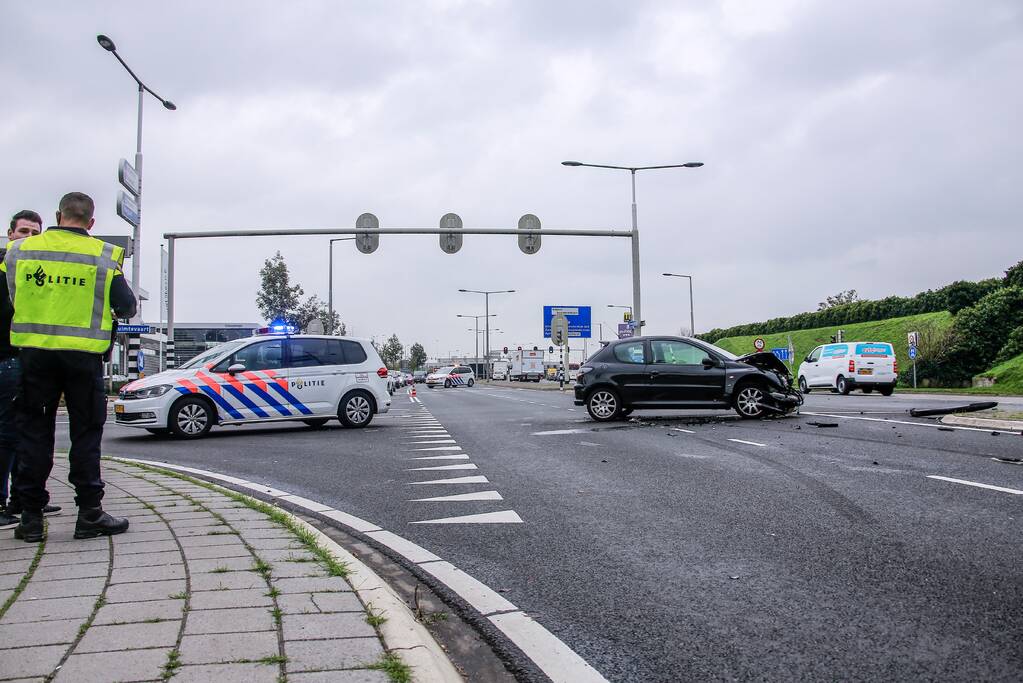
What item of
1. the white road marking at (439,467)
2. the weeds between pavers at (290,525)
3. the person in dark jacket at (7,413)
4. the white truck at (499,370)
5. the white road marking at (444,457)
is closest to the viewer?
the weeds between pavers at (290,525)

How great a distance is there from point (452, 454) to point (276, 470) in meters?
2.10

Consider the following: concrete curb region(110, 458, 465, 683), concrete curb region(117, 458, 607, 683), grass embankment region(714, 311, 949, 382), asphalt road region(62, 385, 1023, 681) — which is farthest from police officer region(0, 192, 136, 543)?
grass embankment region(714, 311, 949, 382)

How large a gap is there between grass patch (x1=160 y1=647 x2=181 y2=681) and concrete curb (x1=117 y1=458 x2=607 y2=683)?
29.3 inches

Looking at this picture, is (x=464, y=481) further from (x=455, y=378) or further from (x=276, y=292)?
(x=455, y=378)

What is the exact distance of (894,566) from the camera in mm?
4410

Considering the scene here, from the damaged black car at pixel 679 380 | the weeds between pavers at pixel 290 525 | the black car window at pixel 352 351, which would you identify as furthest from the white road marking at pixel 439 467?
the damaged black car at pixel 679 380

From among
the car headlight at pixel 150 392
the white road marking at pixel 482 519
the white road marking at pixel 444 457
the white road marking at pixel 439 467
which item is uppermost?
the car headlight at pixel 150 392

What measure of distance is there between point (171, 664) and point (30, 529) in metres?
2.53

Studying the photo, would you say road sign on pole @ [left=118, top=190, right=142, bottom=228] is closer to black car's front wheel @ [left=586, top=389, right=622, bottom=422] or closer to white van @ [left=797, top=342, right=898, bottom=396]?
black car's front wheel @ [left=586, top=389, right=622, bottom=422]

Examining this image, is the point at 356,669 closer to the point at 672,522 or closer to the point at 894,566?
the point at 894,566

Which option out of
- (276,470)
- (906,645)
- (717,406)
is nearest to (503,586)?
(906,645)

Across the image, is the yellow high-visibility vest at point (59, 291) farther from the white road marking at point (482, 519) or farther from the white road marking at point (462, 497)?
the white road marking at point (462, 497)

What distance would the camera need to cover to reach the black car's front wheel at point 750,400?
1505 cm

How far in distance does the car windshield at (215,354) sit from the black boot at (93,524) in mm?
9132
